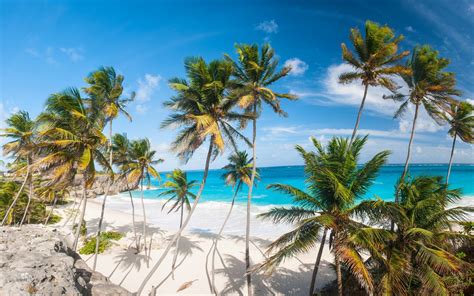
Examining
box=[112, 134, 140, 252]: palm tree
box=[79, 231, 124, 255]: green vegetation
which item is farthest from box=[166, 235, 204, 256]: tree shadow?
box=[112, 134, 140, 252]: palm tree

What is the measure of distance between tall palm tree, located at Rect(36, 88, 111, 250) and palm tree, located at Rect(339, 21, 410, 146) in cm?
1243

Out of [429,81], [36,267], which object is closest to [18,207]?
[36,267]

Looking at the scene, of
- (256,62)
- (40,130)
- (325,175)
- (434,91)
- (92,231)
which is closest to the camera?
(325,175)

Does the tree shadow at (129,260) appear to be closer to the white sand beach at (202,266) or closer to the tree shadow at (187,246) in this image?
the white sand beach at (202,266)

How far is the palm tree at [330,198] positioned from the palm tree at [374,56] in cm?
403

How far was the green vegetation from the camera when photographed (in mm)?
16703

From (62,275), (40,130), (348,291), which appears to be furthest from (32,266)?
(348,291)

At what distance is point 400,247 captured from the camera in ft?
24.7

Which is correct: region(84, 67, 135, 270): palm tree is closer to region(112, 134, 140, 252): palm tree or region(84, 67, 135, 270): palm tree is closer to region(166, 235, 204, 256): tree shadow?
region(112, 134, 140, 252): palm tree

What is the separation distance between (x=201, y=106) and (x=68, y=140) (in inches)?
225

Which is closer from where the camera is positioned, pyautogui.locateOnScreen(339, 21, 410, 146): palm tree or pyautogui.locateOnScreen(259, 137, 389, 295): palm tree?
pyautogui.locateOnScreen(259, 137, 389, 295): palm tree

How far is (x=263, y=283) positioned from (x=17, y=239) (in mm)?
11928

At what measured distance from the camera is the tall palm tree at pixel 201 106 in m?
10.4

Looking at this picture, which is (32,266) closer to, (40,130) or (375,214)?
(40,130)
